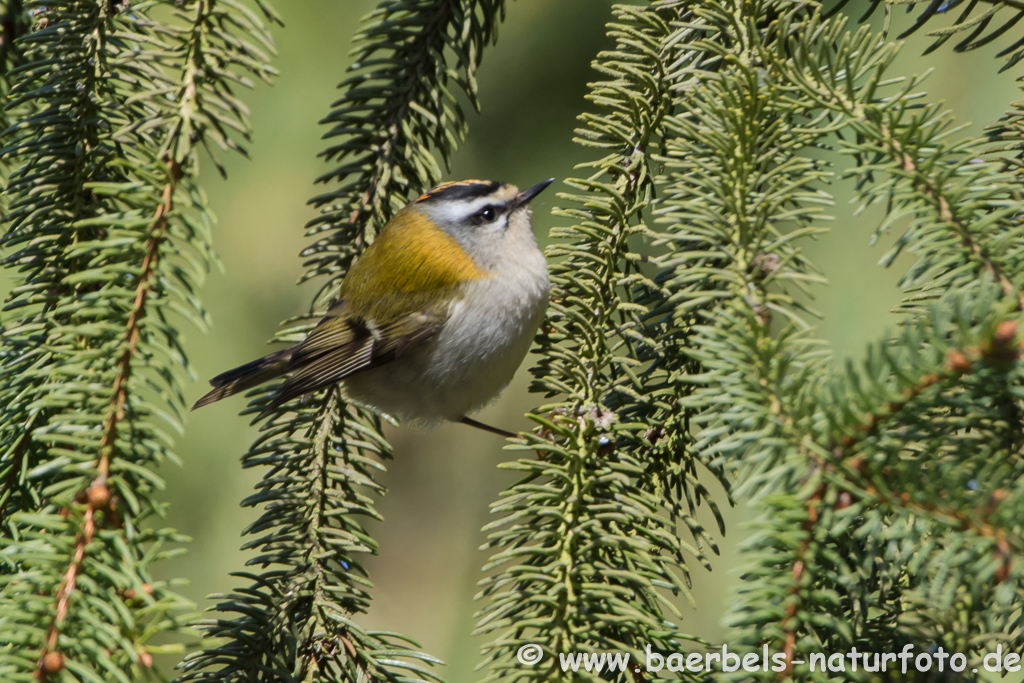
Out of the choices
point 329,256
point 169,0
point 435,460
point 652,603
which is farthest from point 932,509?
point 435,460

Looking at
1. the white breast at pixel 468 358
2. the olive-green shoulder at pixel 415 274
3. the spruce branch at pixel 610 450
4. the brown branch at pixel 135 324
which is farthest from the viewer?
the olive-green shoulder at pixel 415 274

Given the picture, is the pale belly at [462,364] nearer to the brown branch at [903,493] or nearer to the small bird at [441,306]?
the small bird at [441,306]

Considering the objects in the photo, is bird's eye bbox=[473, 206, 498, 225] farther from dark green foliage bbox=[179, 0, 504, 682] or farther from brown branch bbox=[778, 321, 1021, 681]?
brown branch bbox=[778, 321, 1021, 681]

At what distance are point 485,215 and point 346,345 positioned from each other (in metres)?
0.40

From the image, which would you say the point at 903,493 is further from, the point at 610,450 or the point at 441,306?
the point at 441,306

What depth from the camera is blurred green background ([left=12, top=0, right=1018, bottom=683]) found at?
1655 mm

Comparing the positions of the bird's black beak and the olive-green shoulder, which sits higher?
the bird's black beak

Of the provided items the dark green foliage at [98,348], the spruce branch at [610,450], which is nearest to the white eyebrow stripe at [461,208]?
the spruce branch at [610,450]

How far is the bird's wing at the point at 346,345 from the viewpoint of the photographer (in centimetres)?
119

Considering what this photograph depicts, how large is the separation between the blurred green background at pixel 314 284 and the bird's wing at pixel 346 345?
0.44 metres

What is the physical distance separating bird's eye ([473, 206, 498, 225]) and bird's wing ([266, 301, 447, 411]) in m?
0.20

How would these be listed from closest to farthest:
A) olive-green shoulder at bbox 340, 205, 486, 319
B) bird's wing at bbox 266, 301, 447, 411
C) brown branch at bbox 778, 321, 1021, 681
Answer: brown branch at bbox 778, 321, 1021, 681 → bird's wing at bbox 266, 301, 447, 411 → olive-green shoulder at bbox 340, 205, 486, 319

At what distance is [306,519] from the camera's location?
100cm

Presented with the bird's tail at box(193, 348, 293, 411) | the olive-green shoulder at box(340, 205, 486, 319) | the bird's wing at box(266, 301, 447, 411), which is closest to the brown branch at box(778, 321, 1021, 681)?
the bird's wing at box(266, 301, 447, 411)
